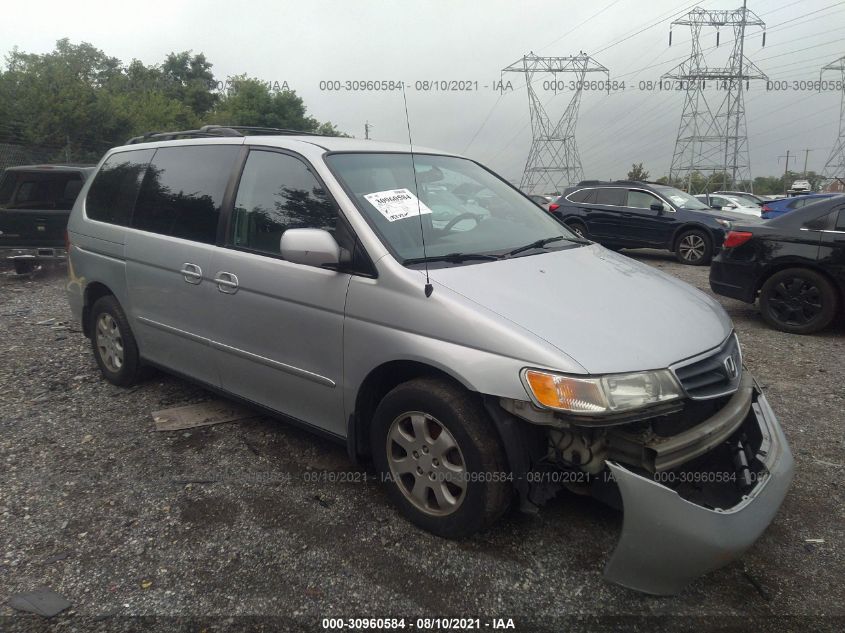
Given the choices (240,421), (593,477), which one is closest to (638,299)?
(593,477)

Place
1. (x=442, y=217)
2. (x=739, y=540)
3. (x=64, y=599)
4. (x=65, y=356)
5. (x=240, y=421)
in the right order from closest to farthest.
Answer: (x=739, y=540) → (x=64, y=599) → (x=442, y=217) → (x=240, y=421) → (x=65, y=356)

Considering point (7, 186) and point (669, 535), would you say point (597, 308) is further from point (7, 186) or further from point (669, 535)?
point (7, 186)

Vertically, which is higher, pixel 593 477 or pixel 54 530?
pixel 593 477

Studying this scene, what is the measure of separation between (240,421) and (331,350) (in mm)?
1432

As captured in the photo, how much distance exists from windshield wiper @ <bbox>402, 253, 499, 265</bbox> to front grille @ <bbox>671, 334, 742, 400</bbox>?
103 cm

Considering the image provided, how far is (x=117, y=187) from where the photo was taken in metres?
4.49

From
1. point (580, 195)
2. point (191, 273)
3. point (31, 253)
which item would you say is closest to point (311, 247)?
point (191, 273)

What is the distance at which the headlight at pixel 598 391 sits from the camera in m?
2.24

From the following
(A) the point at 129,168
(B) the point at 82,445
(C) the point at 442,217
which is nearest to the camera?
(C) the point at 442,217

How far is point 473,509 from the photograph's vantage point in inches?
101

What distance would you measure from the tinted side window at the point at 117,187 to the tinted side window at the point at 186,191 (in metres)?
0.12

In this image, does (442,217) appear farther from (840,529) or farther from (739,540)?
(840,529)

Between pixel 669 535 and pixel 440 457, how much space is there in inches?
37.2

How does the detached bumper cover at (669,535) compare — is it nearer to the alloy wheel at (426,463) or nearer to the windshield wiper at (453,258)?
the alloy wheel at (426,463)
